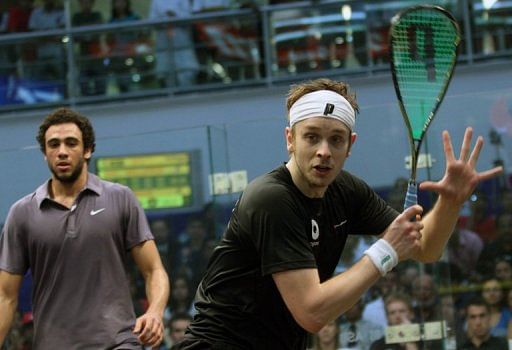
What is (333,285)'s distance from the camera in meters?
3.18

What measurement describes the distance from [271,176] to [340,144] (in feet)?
0.67

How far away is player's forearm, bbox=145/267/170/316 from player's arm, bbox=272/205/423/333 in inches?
53.0

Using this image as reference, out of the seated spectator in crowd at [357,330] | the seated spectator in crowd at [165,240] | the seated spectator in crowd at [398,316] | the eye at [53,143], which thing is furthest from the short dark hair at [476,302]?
the eye at [53,143]

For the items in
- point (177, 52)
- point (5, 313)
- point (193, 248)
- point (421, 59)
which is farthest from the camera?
point (177, 52)

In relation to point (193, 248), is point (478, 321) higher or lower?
lower

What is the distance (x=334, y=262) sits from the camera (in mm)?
3504

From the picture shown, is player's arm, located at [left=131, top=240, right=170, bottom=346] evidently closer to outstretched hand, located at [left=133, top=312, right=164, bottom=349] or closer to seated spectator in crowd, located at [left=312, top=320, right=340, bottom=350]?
outstretched hand, located at [left=133, top=312, right=164, bottom=349]

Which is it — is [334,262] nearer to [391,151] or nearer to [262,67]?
[391,151]

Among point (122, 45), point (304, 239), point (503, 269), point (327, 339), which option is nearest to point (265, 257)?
point (304, 239)

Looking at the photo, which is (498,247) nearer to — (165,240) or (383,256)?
(165,240)

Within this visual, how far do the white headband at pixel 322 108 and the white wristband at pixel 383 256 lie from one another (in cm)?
38

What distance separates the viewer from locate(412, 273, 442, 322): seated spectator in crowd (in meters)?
6.03

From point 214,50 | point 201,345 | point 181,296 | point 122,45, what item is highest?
point 122,45

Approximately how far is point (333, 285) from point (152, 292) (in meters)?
1.57
